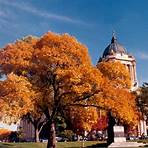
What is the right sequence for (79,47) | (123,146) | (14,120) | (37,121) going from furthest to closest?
1. (37,121)
2. (123,146)
3. (79,47)
4. (14,120)

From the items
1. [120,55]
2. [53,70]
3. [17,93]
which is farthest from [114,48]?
[17,93]

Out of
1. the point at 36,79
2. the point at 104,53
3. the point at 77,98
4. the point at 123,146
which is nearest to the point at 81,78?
the point at 77,98

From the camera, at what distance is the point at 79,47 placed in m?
35.7

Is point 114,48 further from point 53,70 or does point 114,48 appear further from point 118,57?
point 53,70

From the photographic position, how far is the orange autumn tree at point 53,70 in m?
33.4

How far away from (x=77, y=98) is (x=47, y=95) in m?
3.12

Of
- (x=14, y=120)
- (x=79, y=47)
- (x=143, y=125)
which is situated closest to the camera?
(x=14, y=120)

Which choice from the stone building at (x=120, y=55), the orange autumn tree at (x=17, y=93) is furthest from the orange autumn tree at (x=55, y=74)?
the stone building at (x=120, y=55)

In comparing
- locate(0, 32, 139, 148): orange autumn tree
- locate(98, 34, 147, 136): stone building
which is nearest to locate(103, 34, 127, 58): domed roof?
locate(98, 34, 147, 136): stone building

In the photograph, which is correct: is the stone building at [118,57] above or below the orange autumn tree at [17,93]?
above

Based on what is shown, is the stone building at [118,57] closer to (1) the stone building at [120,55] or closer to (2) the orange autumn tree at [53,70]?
(1) the stone building at [120,55]

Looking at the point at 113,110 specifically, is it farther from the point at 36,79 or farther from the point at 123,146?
the point at 123,146

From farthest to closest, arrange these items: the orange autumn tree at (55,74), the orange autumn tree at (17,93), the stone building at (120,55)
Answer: the stone building at (120,55)
the orange autumn tree at (55,74)
the orange autumn tree at (17,93)

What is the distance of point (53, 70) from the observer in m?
34.4
